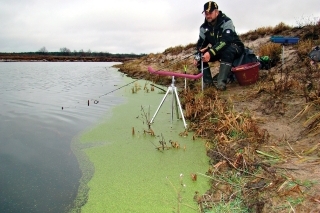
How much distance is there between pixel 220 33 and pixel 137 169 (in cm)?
358

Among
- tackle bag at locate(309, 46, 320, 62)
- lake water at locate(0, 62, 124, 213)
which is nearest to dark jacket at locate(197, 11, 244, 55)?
tackle bag at locate(309, 46, 320, 62)

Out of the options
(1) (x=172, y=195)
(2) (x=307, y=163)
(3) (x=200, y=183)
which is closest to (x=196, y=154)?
(3) (x=200, y=183)

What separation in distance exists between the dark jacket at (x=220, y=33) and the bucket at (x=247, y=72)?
45 cm

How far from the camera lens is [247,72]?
18.3ft

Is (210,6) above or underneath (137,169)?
above

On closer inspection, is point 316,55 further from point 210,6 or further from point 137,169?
point 137,169

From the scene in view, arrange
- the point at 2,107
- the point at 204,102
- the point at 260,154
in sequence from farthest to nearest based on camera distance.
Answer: the point at 2,107 → the point at 204,102 → the point at 260,154

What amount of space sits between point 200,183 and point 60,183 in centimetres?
126

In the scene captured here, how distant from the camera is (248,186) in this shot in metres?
2.17

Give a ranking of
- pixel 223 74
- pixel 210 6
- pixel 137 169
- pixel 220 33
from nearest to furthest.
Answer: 1. pixel 137 169
2. pixel 210 6
3. pixel 220 33
4. pixel 223 74

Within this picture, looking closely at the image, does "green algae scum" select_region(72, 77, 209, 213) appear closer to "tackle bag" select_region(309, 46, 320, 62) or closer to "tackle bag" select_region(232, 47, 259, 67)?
"tackle bag" select_region(232, 47, 259, 67)

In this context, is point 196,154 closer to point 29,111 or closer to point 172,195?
point 172,195

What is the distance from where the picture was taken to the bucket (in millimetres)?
5527

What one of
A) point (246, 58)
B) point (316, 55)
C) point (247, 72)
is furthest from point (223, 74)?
point (316, 55)
